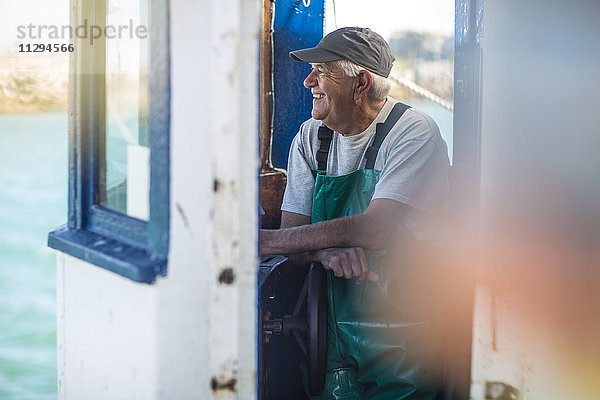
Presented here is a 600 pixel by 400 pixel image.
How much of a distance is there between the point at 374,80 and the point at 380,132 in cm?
25

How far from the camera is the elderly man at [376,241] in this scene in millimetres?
2736

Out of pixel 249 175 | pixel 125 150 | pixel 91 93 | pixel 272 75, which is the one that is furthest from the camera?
pixel 272 75

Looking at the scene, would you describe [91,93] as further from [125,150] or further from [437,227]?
[437,227]

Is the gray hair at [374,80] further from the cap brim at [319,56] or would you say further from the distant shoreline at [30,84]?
the distant shoreline at [30,84]

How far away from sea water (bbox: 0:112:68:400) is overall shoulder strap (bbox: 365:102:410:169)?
14.4ft

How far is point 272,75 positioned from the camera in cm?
367

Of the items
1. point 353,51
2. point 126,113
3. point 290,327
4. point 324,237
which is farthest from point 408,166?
point 126,113

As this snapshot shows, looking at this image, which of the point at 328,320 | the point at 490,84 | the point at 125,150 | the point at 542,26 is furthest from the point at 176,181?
the point at 328,320

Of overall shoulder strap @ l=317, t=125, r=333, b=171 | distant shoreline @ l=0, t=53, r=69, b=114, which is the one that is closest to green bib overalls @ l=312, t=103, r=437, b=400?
overall shoulder strap @ l=317, t=125, r=333, b=171

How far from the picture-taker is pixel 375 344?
2.73m

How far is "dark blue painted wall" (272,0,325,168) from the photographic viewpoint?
369 cm

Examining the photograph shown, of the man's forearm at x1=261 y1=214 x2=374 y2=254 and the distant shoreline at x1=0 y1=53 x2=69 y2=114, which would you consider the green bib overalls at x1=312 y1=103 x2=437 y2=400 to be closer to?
the man's forearm at x1=261 y1=214 x2=374 y2=254

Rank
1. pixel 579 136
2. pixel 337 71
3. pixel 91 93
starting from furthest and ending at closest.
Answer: pixel 337 71, pixel 91 93, pixel 579 136

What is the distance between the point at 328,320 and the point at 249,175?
1.30 m
